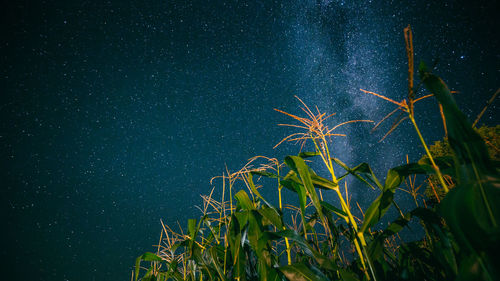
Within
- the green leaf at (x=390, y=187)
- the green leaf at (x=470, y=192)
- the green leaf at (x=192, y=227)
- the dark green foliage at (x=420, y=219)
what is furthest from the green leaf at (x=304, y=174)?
the green leaf at (x=192, y=227)

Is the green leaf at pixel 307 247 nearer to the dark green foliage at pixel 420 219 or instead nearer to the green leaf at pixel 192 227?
the dark green foliage at pixel 420 219

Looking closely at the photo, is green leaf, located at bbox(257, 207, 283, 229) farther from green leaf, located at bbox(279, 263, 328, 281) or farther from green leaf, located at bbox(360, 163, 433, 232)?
green leaf, located at bbox(360, 163, 433, 232)

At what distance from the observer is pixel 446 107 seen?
56cm

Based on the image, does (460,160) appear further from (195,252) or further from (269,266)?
(195,252)

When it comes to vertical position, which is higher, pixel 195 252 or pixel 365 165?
pixel 365 165

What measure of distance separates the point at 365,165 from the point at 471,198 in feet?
1.71

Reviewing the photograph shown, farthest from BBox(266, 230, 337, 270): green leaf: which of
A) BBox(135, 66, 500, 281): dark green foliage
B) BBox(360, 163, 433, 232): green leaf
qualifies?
BBox(360, 163, 433, 232): green leaf

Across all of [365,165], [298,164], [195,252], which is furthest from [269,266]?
[365,165]

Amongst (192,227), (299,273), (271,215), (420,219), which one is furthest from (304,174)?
(192,227)

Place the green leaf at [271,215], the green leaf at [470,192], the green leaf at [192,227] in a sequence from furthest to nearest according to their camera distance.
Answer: the green leaf at [192,227] → the green leaf at [271,215] → the green leaf at [470,192]

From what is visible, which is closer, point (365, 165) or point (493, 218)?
point (493, 218)

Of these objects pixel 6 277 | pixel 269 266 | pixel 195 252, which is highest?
pixel 6 277

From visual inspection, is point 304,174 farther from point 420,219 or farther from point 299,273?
point 420,219

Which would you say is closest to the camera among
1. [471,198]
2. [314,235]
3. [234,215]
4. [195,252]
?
[471,198]
